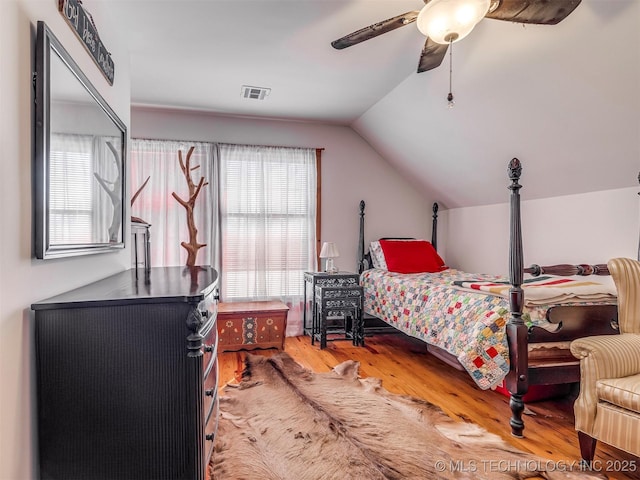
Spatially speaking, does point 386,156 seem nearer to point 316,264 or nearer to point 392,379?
point 316,264

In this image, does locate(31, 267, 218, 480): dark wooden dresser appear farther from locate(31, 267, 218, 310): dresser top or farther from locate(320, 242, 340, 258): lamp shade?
locate(320, 242, 340, 258): lamp shade

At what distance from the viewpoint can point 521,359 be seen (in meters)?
2.07

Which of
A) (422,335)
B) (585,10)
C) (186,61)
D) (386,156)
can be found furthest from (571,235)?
(186,61)

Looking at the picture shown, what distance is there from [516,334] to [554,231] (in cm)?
157

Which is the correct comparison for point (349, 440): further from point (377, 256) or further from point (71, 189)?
point (377, 256)

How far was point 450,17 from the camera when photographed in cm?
161

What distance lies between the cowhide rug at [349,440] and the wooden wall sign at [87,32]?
6.64 feet

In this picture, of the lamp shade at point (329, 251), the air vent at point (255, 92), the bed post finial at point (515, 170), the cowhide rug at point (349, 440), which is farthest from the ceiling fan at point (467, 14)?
the lamp shade at point (329, 251)

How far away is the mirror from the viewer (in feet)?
3.99

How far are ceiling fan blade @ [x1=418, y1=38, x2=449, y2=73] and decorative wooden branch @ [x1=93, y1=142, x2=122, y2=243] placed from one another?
1.78m

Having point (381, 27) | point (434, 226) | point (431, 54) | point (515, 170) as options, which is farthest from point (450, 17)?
point (434, 226)

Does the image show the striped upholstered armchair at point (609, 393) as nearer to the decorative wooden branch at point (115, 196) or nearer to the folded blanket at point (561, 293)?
the folded blanket at point (561, 293)

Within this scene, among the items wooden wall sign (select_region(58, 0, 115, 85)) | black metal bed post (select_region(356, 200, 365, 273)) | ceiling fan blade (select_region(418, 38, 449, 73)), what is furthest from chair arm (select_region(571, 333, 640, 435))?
black metal bed post (select_region(356, 200, 365, 273))

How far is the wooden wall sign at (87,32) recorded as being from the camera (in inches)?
58.5
